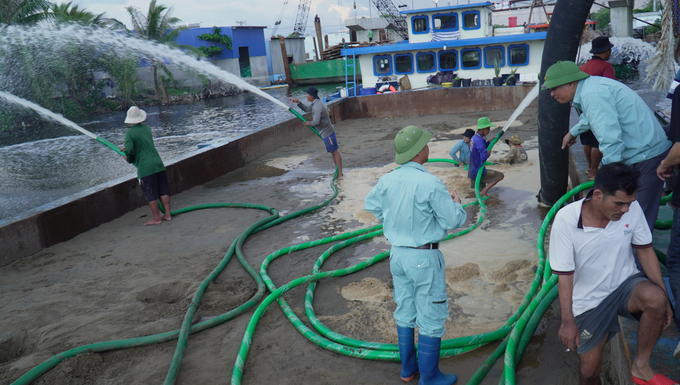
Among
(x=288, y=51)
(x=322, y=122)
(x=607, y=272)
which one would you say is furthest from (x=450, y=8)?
(x=288, y=51)

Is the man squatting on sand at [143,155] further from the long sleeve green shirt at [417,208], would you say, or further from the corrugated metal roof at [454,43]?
the corrugated metal roof at [454,43]

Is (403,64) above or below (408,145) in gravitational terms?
above

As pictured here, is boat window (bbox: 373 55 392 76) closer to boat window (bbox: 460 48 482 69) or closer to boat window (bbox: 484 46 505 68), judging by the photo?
boat window (bbox: 460 48 482 69)

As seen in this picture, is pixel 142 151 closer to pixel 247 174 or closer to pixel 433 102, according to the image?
pixel 247 174

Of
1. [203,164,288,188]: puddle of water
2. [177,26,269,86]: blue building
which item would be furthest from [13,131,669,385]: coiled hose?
[177,26,269,86]: blue building

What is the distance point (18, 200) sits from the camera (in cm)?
1184

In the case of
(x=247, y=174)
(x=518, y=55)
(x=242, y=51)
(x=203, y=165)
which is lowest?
(x=247, y=174)

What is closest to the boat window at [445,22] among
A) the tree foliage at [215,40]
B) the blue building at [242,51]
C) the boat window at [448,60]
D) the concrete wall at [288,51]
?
the boat window at [448,60]

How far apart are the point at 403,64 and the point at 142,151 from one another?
46.9 ft

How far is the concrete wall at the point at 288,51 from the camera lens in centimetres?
5788

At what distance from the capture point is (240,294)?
4793mm

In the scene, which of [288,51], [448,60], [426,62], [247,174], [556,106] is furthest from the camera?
[288,51]

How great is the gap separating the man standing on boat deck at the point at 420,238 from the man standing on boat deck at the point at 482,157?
163 inches

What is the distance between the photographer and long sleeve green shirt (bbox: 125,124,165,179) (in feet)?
22.5
